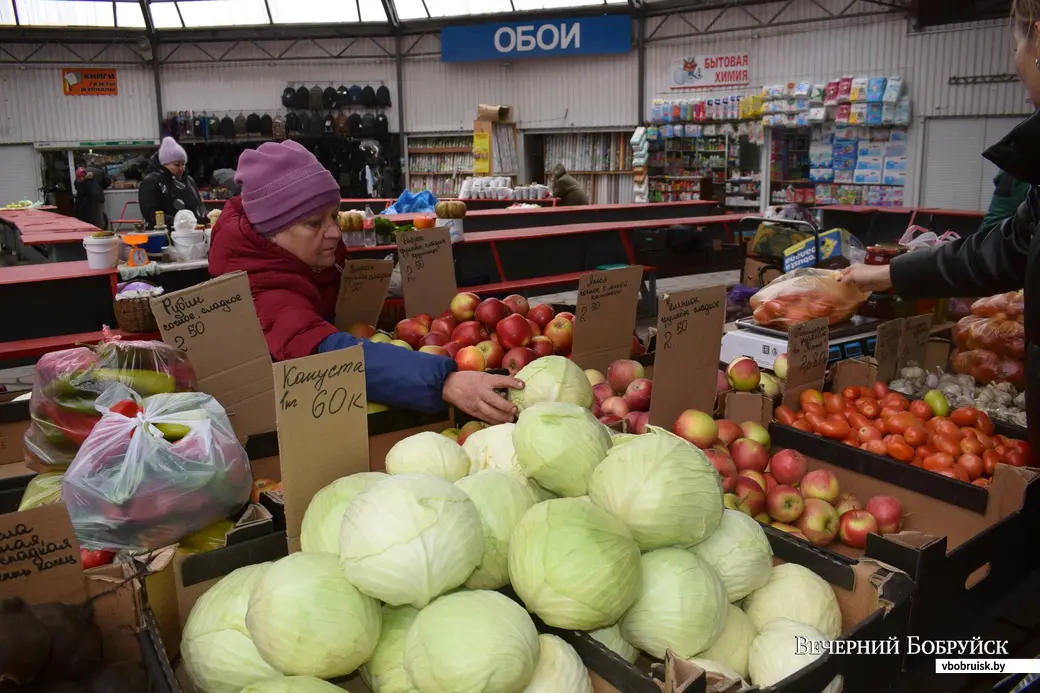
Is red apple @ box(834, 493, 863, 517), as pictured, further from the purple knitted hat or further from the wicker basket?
the wicker basket

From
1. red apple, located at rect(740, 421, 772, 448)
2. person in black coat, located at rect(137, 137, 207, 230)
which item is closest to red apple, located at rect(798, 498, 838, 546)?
red apple, located at rect(740, 421, 772, 448)

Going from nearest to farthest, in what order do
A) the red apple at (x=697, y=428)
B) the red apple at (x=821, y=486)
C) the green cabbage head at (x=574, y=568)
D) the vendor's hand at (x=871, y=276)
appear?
the green cabbage head at (x=574, y=568)
the red apple at (x=821, y=486)
the red apple at (x=697, y=428)
the vendor's hand at (x=871, y=276)

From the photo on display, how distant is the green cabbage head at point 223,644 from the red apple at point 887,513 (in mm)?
1469

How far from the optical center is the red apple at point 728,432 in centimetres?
215

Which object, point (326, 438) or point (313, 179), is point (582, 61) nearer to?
point (313, 179)

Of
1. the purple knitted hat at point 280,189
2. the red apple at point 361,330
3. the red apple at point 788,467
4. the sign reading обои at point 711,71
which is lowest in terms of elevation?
the red apple at point 788,467

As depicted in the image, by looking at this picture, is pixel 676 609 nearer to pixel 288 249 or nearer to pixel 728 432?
pixel 728 432

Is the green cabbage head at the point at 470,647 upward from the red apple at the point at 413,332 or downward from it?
downward

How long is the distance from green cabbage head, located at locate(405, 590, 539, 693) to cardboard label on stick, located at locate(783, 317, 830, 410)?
5.17ft

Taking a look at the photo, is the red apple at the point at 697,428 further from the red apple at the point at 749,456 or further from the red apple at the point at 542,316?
the red apple at the point at 542,316

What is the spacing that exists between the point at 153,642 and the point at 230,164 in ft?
53.7

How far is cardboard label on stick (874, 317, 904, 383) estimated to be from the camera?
270 centimetres

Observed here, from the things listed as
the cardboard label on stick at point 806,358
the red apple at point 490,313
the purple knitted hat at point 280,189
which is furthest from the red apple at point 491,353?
the cardboard label on stick at point 806,358

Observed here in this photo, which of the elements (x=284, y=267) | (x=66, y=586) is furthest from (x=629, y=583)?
(x=284, y=267)
